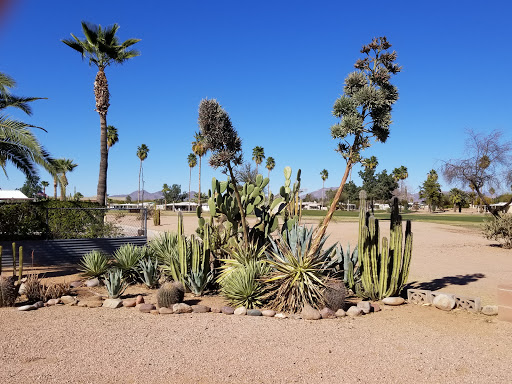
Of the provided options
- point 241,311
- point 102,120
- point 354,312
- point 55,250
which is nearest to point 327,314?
point 354,312

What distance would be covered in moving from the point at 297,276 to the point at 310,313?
0.82m

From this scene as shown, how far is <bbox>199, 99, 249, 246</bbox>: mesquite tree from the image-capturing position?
947cm

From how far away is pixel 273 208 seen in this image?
11.6 meters

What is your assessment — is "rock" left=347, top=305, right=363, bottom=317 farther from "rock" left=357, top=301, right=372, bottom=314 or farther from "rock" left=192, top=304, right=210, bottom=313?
"rock" left=192, top=304, right=210, bottom=313

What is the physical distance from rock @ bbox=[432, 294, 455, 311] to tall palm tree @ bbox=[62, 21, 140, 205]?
18.9 meters

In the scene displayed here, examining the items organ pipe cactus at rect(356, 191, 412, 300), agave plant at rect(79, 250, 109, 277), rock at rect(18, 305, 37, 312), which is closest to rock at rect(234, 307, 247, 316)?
organ pipe cactus at rect(356, 191, 412, 300)

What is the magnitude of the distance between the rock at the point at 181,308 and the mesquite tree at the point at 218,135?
269 cm

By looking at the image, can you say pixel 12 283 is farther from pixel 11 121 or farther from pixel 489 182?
pixel 489 182

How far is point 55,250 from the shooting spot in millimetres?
14555

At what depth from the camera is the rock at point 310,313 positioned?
317 inches

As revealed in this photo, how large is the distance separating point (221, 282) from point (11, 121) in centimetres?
893

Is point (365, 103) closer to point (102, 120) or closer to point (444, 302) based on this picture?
point (444, 302)

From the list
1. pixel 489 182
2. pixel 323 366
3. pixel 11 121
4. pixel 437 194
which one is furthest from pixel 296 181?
pixel 437 194

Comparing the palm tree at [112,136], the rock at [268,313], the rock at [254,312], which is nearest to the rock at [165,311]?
the rock at [254,312]
